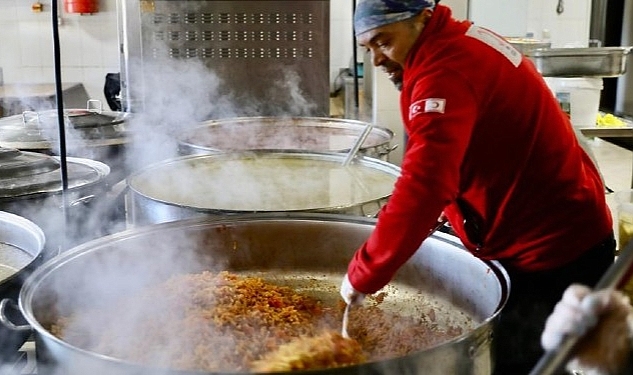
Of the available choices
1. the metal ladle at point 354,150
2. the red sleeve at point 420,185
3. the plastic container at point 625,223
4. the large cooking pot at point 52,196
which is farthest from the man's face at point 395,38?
the plastic container at point 625,223

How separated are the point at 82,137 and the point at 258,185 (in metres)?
0.91

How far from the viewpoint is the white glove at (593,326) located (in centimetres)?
103

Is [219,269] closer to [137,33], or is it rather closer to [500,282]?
[500,282]

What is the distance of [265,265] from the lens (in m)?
2.12

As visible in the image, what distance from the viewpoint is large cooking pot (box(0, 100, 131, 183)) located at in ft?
9.90

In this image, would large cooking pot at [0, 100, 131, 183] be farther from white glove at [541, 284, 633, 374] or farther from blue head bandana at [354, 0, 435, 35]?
white glove at [541, 284, 633, 374]

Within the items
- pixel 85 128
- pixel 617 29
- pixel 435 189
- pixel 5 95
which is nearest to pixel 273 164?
pixel 85 128

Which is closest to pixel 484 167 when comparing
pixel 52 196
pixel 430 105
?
pixel 430 105

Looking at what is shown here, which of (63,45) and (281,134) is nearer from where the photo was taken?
(281,134)

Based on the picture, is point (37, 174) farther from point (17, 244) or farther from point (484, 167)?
point (484, 167)

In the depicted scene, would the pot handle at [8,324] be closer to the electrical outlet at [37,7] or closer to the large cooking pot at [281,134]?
the large cooking pot at [281,134]

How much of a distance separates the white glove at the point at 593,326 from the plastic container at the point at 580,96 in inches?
132

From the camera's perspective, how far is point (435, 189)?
5.11 ft

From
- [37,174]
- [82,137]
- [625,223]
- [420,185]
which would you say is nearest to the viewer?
[420,185]
